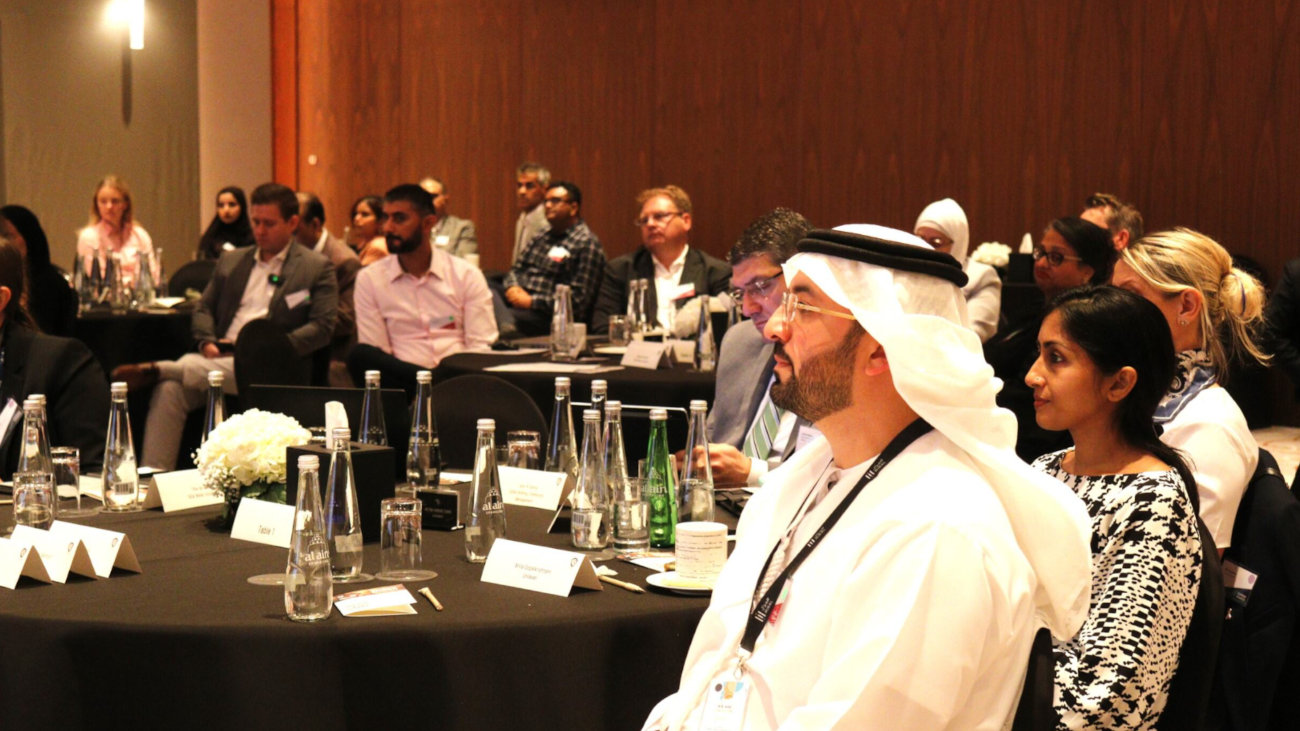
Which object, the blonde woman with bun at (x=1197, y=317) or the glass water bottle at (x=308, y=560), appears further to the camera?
the blonde woman with bun at (x=1197, y=317)

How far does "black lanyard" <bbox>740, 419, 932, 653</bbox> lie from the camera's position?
1775 mm

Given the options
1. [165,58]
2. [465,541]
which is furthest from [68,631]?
[165,58]

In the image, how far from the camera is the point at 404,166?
479 inches

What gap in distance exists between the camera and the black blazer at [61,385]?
3.68m

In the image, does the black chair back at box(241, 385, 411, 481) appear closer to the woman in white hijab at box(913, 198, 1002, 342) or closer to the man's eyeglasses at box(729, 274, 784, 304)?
the man's eyeglasses at box(729, 274, 784, 304)

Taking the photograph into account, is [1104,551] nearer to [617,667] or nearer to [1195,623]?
[1195,623]

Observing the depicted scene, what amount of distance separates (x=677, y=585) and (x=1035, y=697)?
2.75 feet

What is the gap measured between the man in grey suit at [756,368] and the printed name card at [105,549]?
1.35m

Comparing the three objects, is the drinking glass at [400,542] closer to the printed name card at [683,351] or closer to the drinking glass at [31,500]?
the drinking glass at [31,500]

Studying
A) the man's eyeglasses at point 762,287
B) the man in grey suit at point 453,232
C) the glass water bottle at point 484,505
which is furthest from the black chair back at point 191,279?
the glass water bottle at point 484,505

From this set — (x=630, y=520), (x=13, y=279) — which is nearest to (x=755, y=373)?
(x=630, y=520)

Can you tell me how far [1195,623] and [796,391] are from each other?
0.90m

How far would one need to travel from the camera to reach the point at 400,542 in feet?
8.15

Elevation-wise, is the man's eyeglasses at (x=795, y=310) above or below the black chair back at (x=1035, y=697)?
above
